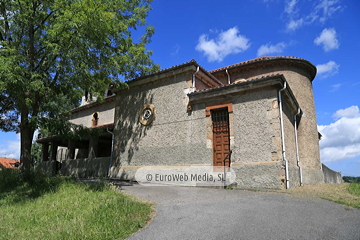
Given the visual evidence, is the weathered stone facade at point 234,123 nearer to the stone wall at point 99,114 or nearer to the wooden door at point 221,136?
the wooden door at point 221,136

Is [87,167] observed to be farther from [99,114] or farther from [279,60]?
[279,60]

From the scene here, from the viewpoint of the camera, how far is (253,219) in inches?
164

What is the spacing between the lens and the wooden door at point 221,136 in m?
8.64

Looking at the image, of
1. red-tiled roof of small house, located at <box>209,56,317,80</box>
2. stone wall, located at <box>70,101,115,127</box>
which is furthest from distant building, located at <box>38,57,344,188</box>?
stone wall, located at <box>70,101,115,127</box>

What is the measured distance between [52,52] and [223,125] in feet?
20.6

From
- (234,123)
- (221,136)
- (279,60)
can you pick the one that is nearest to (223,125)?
(221,136)

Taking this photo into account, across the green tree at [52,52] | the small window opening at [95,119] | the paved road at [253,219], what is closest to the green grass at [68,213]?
the paved road at [253,219]

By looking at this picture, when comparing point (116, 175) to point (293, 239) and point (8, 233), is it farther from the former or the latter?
point (293, 239)

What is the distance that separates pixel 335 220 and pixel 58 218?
4.98 m

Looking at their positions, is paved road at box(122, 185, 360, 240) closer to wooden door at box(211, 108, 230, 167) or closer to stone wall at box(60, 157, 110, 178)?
wooden door at box(211, 108, 230, 167)

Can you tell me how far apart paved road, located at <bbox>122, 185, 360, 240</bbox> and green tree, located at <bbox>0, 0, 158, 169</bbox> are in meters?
5.48

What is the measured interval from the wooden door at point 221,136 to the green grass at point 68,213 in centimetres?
393

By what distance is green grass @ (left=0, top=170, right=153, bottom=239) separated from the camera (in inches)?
149

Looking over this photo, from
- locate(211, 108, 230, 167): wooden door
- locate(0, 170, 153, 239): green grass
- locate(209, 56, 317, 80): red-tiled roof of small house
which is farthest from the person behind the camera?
locate(209, 56, 317, 80): red-tiled roof of small house
